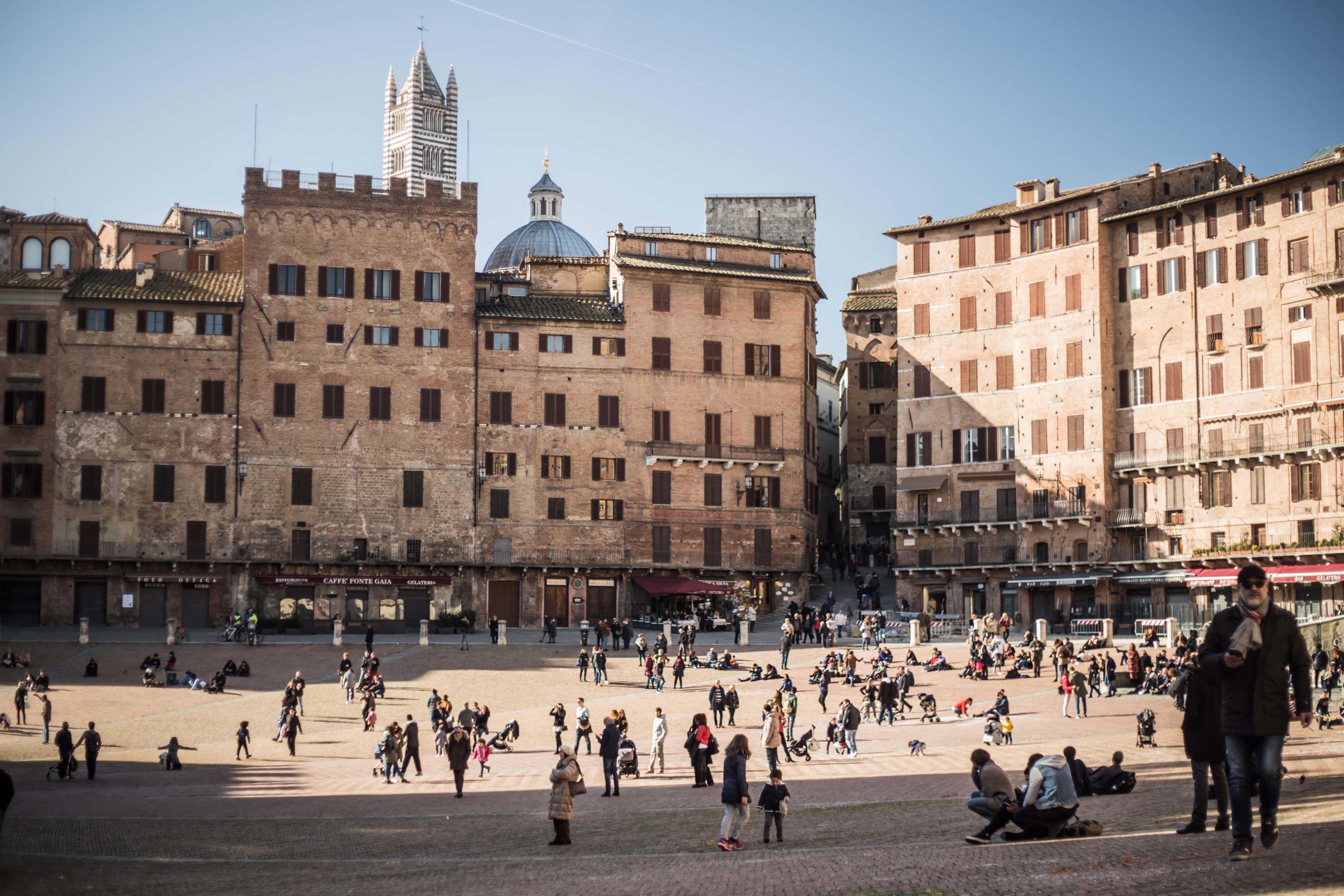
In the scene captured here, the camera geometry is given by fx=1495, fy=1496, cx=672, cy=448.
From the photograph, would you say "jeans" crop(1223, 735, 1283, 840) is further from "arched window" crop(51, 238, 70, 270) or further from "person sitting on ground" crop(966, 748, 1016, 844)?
"arched window" crop(51, 238, 70, 270)

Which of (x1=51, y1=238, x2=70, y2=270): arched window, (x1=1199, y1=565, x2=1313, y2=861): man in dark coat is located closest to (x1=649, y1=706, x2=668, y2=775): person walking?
(x1=1199, y1=565, x2=1313, y2=861): man in dark coat

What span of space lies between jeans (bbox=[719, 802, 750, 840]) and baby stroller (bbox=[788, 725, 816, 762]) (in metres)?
14.1

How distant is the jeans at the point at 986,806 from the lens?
59.4ft

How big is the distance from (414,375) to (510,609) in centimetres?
1161

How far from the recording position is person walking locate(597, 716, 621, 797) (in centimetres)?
2739

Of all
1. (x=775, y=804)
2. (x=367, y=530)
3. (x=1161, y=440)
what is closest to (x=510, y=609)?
(x=367, y=530)

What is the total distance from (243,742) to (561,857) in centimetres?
1855

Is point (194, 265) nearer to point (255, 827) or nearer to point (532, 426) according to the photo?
point (532, 426)

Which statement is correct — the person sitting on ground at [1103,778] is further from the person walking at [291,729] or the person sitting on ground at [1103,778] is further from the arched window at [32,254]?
the arched window at [32,254]

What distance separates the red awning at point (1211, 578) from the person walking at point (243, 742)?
3833cm

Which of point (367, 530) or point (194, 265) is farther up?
point (194, 265)

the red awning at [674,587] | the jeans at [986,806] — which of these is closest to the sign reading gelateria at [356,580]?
the red awning at [674,587]

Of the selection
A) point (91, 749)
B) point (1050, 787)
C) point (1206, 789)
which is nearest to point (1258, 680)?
point (1206, 789)

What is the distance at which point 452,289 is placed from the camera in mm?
69562
